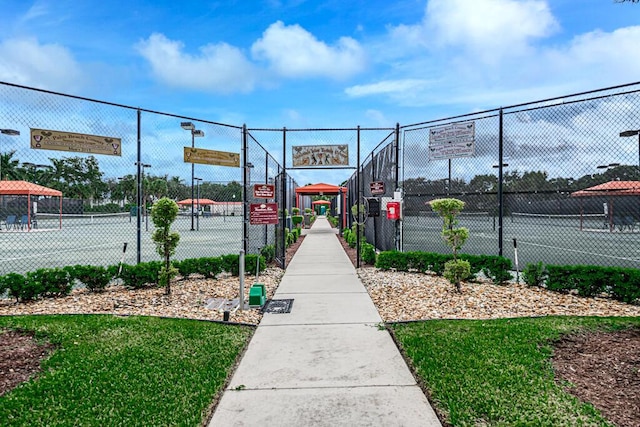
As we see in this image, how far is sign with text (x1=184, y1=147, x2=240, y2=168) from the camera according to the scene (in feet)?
25.8

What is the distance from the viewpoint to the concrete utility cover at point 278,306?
18.8 feet

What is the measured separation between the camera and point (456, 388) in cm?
316

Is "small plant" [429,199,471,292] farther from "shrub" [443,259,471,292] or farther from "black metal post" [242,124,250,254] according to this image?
"black metal post" [242,124,250,254]

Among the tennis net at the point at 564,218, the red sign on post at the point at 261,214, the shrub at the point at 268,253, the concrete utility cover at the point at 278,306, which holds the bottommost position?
the concrete utility cover at the point at 278,306

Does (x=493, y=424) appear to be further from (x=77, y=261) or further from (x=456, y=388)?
(x=77, y=261)

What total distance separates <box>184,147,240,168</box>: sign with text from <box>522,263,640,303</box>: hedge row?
6.10 metres

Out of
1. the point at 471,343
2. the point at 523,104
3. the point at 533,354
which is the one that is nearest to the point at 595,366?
the point at 533,354

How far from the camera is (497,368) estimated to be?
3.51 metres

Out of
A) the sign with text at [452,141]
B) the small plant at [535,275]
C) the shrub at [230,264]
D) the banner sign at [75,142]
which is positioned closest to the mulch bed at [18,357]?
the banner sign at [75,142]

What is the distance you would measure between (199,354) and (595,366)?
3.70 m

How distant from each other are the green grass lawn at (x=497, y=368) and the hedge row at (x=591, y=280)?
1268mm

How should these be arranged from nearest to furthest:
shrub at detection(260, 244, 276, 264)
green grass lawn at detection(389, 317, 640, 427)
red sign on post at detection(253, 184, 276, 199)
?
1. green grass lawn at detection(389, 317, 640, 427)
2. red sign on post at detection(253, 184, 276, 199)
3. shrub at detection(260, 244, 276, 264)

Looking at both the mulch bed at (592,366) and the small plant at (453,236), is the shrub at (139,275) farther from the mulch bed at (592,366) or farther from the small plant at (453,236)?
the small plant at (453,236)

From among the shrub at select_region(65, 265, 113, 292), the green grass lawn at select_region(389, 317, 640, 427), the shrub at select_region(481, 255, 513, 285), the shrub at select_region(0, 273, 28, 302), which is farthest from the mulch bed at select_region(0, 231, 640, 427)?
the shrub at select_region(481, 255, 513, 285)
